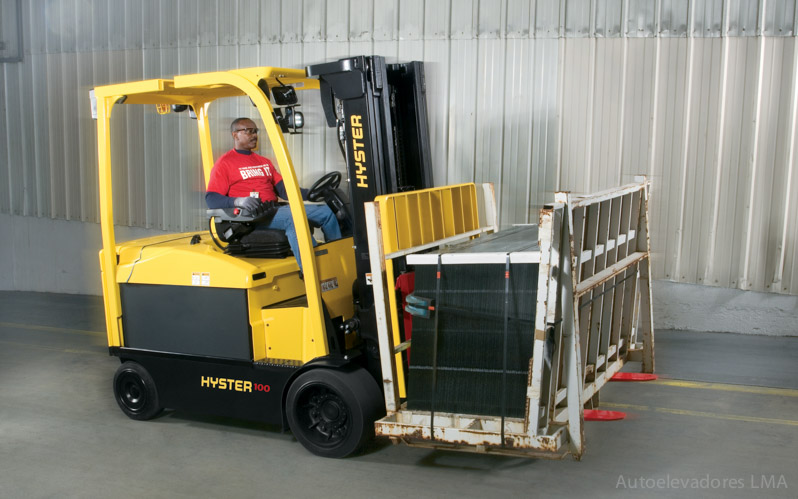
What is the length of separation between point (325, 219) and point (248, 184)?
653 mm

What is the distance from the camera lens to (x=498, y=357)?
4.48 metres

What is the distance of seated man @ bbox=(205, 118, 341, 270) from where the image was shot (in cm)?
545

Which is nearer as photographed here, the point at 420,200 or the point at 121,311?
the point at 420,200

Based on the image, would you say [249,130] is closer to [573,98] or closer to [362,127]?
[362,127]

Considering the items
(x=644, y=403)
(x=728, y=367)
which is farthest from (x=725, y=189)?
(x=644, y=403)

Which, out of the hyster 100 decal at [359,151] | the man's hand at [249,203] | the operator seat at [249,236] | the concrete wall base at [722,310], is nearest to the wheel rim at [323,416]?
the operator seat at [249,236]

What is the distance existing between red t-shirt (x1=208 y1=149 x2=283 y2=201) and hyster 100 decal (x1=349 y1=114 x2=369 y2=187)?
37.5 inches

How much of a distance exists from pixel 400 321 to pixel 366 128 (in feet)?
4.23

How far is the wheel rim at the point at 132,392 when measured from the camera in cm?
589

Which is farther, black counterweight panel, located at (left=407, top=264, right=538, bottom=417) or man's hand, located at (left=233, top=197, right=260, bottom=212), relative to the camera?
man's hand, located at (left=233, top=197, right=260, bottom=212)

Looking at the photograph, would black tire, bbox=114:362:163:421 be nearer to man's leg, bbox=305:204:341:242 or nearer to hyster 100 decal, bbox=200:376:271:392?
hyster 100 decal, bbox=200:376:271:392

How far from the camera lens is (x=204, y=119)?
6.41m

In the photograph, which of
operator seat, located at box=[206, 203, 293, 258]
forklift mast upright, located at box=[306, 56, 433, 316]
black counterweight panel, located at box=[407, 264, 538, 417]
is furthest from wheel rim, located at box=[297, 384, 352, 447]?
operator seat, located at box=[206, 203, 293, 258]

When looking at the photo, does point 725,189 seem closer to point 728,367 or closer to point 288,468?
point 728,367
